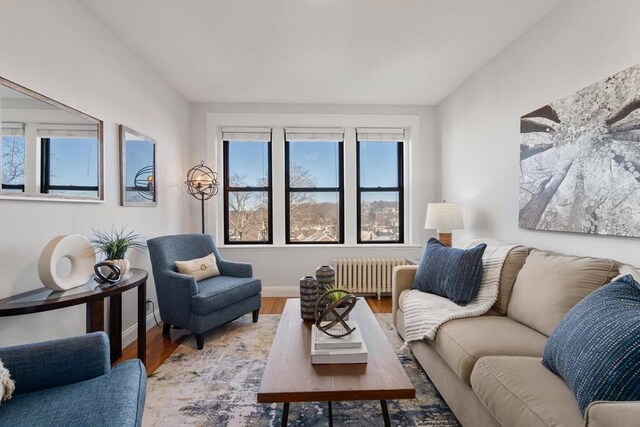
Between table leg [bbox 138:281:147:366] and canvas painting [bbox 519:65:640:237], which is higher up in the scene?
canvas painting [bbox 519:65:640:237]

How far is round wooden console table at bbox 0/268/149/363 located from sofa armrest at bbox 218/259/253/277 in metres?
0.94

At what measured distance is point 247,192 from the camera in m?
4.13

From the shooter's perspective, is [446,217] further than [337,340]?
Yes

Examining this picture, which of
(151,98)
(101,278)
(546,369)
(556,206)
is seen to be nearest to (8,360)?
(101,278)

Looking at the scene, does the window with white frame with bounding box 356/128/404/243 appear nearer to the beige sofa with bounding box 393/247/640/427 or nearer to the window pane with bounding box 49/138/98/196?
the beige sofa with bounding box 393/247/640/427

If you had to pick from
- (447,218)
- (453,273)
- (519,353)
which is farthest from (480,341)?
(447,218)

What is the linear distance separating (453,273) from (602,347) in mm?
1147

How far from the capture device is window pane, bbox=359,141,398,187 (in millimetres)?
4176

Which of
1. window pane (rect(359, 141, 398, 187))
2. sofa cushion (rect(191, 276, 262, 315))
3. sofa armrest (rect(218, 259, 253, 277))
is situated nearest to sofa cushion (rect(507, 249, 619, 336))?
sofa cushion (rect(191, 276, 262, 315))

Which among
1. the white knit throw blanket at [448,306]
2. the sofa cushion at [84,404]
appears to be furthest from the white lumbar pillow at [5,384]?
the white knit throw blanket at [448,306]

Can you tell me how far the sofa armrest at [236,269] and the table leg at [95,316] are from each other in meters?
1.13

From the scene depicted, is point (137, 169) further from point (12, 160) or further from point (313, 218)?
point (313, 218)

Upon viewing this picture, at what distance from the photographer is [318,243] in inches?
Result: 161

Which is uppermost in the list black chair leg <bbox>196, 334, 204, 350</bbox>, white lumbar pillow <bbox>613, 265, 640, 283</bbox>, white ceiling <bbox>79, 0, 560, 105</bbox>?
white ceiling <bbox>79, 0, 560, 105</bbox>
